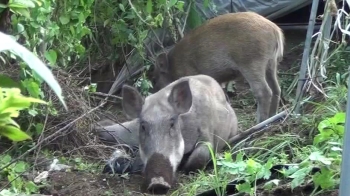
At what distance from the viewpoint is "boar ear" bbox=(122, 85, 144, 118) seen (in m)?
5.87

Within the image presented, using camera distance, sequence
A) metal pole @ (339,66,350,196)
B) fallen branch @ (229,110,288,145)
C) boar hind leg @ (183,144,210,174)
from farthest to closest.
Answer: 1. fallen branch @ (229,110,288,145)
2. boar hind leg @ (183,144,210,174)
3. metal pole @ (339,66,350,196)

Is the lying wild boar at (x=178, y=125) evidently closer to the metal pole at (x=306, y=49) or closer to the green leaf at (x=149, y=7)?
the metal pole at (x=306, y=49)

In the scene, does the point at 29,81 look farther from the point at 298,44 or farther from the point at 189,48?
the point at 298,44

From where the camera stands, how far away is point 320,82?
6199 mm

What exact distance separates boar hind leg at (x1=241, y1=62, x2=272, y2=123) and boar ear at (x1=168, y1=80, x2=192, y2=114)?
1.70m

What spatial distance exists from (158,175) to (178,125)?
0.72 meters

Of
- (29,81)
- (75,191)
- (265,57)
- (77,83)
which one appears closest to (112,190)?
(75,191)

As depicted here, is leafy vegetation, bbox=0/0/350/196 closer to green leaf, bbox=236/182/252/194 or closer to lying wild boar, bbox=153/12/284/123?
green leaf, bbox=236/182/252/194

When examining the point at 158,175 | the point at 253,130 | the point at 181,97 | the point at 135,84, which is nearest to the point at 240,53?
the point at 135,84

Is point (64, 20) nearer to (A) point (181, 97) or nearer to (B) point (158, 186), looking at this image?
(A) point (181, 97)

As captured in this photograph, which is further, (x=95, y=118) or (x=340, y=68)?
(x=340, y=68)

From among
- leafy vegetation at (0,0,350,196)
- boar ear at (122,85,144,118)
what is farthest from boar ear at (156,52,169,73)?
boar ear at (122,85,144,118)

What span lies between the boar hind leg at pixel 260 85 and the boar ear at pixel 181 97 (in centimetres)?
170

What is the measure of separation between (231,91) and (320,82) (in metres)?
2.70
